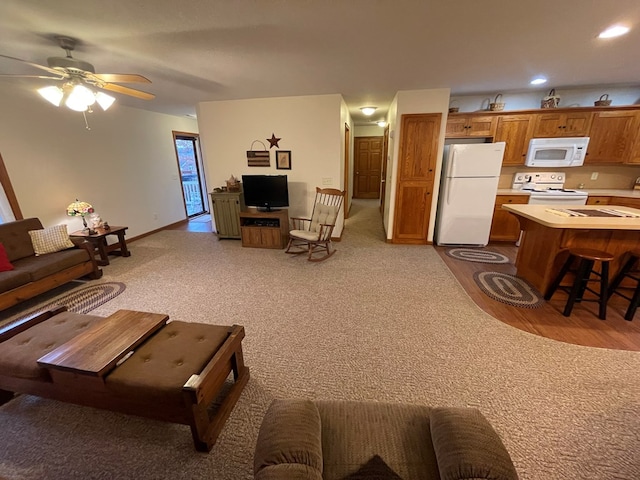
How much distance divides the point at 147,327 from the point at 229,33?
2.29m

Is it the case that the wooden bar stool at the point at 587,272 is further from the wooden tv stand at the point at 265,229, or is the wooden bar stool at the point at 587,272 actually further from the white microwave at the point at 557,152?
the wooden tv stand at the point at 265,229

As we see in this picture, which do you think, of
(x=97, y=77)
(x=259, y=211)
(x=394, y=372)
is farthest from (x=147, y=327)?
(x=259, y=211)

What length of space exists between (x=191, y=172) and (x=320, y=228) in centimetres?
468

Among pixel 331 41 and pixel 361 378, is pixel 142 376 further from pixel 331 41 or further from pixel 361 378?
pixel 331 41

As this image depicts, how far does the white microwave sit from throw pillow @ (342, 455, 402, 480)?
489 cm

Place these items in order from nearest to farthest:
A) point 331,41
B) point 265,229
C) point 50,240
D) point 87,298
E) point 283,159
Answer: point 331,41
point 87,298
point 50,240
point 265,229
point 283,159

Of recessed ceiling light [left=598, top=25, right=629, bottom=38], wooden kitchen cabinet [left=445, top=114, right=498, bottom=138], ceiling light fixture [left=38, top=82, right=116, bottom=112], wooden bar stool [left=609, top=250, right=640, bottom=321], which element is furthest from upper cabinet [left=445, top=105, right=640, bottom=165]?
ceiling light fixture [left=38, top=82, right=116, bottom=112]

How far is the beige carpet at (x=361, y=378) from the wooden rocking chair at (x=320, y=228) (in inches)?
27.9

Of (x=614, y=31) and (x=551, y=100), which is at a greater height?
(x=614, y=31)

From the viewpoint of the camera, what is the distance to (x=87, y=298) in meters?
2.87

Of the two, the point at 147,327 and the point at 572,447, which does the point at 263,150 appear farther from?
the point at 572,447

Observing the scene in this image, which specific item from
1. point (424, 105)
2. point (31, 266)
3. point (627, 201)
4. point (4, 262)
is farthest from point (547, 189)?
point (4, 262)

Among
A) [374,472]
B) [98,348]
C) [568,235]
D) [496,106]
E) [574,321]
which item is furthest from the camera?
[496,106]

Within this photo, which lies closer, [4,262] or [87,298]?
[4,262]
